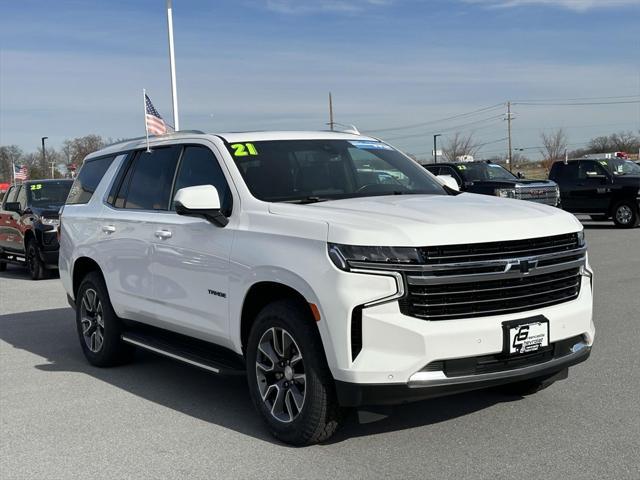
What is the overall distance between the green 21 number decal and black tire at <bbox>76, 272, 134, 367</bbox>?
2.13 metres

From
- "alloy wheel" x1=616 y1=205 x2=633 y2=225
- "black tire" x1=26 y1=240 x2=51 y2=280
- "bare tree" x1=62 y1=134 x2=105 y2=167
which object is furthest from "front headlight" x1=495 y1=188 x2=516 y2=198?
"bare tree" x1=62 y1=134 x2=105 y2=167

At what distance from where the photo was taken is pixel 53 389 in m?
6.22

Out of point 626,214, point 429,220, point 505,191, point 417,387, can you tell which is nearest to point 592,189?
point 626,214

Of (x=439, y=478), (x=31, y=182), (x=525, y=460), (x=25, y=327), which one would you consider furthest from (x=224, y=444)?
(x=31, y=182)

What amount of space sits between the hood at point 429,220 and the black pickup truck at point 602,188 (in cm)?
1718

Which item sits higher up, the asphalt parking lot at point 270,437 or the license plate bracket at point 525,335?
the license plate bracket at point 525,335

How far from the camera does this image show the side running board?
512 centimetres

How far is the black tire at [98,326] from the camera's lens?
22.1 ft

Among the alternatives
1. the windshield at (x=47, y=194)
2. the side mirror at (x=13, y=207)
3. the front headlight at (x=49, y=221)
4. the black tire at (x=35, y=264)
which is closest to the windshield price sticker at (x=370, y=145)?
the front headlight at (x=49, y=221)

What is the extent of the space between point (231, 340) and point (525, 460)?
6.55 feet

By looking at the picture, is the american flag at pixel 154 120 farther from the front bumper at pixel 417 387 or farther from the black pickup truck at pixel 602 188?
the black pickup truck at pixel 602 188

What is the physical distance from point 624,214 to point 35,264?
1510 centimetres

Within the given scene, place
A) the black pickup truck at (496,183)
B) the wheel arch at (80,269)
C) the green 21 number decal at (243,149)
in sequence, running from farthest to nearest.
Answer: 1. the black pickup truck at (496,183)
2. the wheel arch at (80,269)
3. the green 21 number decal at (243,149)

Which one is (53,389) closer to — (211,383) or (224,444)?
(211,383)
